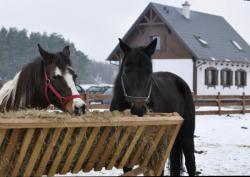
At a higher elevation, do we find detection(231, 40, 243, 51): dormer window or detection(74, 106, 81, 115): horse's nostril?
detection(74, 106, 81, 115): horse's nostril

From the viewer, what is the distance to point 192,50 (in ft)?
126

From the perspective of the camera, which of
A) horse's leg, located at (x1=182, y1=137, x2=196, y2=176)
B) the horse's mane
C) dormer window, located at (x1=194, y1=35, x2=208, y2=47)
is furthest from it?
dormer window, located at (x1=194, y1=35, x2=208, y2=47)

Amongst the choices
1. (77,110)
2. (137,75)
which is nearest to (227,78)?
(137,75)

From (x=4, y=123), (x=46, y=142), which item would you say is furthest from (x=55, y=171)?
(x=4, y=123)

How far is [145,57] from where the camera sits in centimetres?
666

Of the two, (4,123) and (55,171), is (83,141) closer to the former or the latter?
(55,171)

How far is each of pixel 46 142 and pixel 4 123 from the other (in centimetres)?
59

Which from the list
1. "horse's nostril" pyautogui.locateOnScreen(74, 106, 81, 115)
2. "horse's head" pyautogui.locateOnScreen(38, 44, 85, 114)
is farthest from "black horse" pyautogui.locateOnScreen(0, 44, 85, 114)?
"horse's nostril" pyautogui.locateOnScreen(74, 106, 81, 115)

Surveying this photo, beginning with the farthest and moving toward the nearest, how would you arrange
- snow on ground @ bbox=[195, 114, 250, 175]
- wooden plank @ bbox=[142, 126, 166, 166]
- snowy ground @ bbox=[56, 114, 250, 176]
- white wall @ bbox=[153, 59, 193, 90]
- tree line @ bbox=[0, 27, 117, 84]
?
1. tree line @ bbox=[0, 27, 117, 84]
2. white wall @ bbox=[153, 59, 193, 90]
3. snow on ground @ bbox=[195, 114, 250, 175]
4. snowy ground @ bbox=[56, 114, 250, 176]
5. wooden plank @ bbox=[142, 126, 166, 166]

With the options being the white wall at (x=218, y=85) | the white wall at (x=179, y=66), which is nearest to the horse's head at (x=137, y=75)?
the white wall at (x=179, y=66)

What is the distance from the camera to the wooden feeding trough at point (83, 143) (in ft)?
15.4

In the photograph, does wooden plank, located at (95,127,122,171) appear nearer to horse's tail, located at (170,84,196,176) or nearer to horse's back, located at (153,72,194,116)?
horse's back, located at (153,72,194,116)

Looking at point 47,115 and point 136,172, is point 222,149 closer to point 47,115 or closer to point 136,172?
point 136,172

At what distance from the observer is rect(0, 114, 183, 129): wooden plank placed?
4.49m
